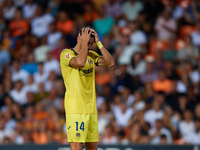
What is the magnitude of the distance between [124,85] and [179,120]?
2073 millimetres

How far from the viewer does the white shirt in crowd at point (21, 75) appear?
1327cm

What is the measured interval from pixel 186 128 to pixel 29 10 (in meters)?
7.93

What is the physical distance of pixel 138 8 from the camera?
1408cm

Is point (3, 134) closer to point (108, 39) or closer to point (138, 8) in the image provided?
point (108, 39)

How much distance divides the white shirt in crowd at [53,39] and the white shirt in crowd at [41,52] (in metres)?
0.18

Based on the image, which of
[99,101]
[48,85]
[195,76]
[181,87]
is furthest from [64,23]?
[195,76]

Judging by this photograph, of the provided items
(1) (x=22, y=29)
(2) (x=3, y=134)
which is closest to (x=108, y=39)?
(1) (x=22, y=29)

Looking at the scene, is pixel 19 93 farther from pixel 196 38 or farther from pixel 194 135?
pixel 196 38

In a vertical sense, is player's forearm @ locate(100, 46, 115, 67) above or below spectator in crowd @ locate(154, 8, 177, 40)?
below

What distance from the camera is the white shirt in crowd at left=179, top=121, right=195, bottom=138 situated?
34.9 ft

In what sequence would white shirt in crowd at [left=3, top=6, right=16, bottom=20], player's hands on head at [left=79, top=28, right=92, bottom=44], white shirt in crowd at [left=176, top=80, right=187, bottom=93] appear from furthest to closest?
white shirt in crowd at [left=3, top=6, right=16, bottom=20], white shirt in crowd at [left=176, top=80, right=187, bottom=93], player's hands on head at [left=79, top=28, right=92, bottom=44]

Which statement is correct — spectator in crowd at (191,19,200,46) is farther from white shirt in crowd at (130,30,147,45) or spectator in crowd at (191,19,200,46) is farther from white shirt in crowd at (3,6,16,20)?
white shirt in crowd at (3,6,16,20)

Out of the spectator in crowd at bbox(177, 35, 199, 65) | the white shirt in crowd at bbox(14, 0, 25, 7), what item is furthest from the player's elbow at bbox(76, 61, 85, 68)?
the white shirt in crowd at bbox(14, 0, 25, 7)

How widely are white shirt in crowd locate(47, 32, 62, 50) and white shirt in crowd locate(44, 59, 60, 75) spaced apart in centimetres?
80
